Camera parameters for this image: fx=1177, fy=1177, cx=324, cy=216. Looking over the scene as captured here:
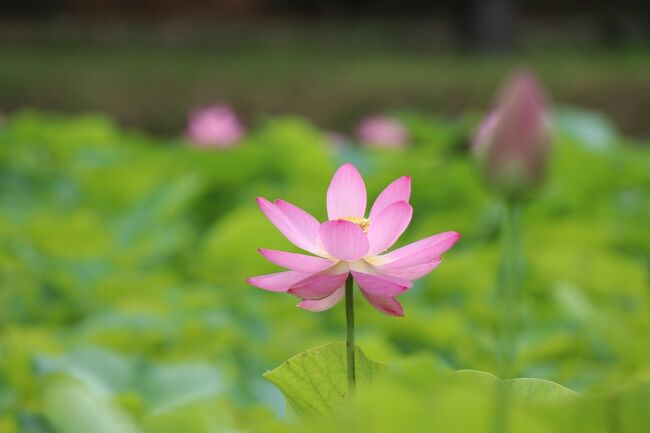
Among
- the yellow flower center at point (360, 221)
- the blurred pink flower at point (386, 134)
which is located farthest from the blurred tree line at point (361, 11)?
the yellow flower center at point (360, 221)

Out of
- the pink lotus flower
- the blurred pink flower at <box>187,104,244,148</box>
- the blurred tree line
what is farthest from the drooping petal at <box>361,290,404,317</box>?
the blurred tree line

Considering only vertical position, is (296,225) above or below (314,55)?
below

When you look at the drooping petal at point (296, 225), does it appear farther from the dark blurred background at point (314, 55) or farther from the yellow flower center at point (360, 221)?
the dark blurred background at point (314, 55)

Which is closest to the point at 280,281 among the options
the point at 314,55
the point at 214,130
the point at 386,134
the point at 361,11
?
the point at 214,130

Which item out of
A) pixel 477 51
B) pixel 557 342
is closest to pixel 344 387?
pixel 557 342

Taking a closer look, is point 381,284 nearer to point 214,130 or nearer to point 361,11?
point 214,130

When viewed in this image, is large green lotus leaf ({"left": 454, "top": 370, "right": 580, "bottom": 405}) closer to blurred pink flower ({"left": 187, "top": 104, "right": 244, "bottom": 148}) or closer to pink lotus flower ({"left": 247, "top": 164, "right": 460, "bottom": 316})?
pink lotus flower ({"left": 247, "top": 164, "right": 460, "bottom": 316})
